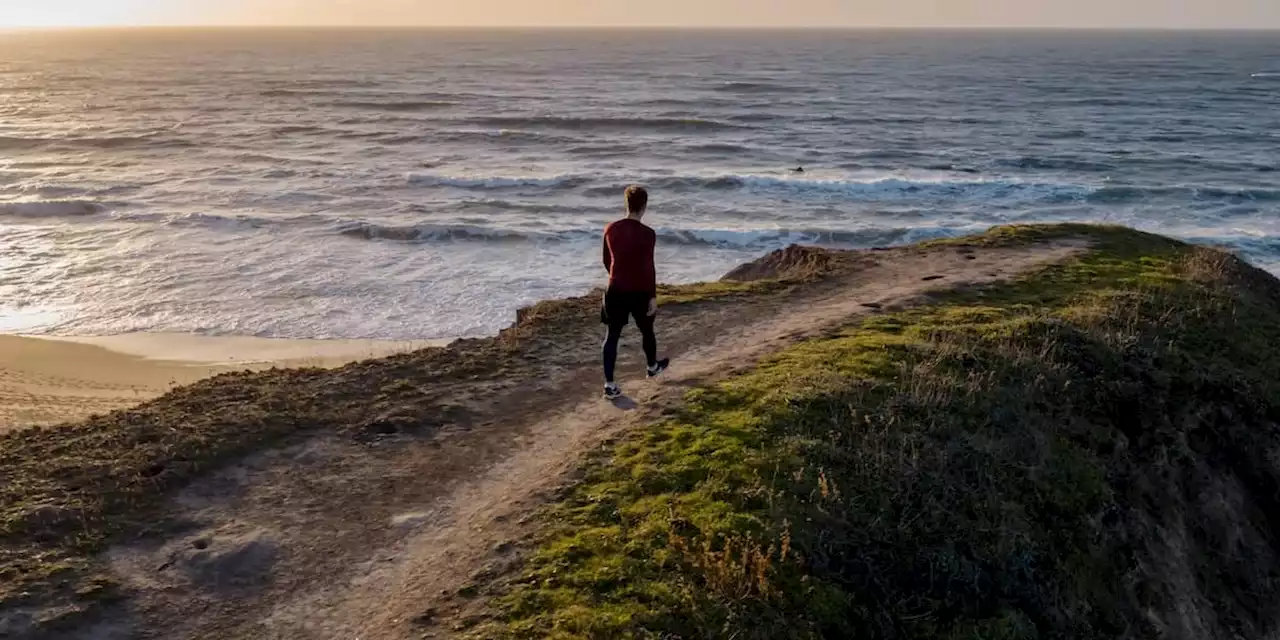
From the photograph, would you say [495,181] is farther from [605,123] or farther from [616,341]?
[616,341]

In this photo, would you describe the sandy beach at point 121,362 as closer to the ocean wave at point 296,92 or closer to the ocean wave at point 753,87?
the ocean wave at point 296,92

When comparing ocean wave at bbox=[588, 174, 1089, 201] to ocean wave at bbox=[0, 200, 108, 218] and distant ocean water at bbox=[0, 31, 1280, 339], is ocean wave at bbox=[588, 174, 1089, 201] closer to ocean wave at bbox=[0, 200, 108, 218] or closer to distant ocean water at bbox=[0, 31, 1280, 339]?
distant ocean water at bbox=[0, 31, 1280, 339]

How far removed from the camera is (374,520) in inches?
303

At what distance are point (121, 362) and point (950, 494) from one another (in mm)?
15376

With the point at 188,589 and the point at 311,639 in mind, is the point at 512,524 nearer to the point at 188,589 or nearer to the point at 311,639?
the point at 311,639

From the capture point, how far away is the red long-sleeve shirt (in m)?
8.97

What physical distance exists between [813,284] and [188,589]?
396 inches

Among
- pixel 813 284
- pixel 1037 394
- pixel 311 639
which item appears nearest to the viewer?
pixel 311 639

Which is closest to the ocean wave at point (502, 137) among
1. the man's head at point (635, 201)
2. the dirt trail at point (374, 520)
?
the dirt trail at point (374, 520)

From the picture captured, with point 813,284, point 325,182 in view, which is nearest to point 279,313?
point 813,284

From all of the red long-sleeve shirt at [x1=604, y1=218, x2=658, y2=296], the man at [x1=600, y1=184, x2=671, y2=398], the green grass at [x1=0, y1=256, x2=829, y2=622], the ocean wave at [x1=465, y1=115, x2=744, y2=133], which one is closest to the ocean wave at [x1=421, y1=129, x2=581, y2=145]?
the ocean wave at [x1=465, y1=115, x2=744, y2=133]

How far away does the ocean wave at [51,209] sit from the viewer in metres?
31.9

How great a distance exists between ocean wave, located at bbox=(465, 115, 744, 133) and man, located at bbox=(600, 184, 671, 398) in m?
46.3

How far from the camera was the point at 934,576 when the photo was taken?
7.08 meters
